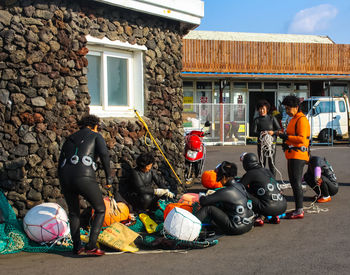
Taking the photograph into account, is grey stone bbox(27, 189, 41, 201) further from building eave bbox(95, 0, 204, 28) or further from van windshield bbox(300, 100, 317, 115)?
van windshield bbox(300, 100, 317, 115)

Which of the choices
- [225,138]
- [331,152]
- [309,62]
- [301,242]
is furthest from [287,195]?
[309,62]

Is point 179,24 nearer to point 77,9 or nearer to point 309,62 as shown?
point 77,9

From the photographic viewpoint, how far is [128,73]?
8.44 m

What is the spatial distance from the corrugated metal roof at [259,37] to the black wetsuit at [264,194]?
20.5 meters

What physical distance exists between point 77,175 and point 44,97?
2.25m

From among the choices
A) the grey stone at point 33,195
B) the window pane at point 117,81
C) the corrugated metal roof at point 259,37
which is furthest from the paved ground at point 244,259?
the corrugated metal roof at point 259,37

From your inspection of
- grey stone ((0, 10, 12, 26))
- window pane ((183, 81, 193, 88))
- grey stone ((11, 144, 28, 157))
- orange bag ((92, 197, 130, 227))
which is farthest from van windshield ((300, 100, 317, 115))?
grey stone ((0, 10, 12, 26))

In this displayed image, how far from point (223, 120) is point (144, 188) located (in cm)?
1295

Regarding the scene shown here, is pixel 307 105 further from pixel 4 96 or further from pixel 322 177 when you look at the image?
pixel 4 96

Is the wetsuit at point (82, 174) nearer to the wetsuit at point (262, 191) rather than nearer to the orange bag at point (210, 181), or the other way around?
the wetsuit at point (262, 191)

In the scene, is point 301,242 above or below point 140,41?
below

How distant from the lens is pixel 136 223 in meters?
6.67

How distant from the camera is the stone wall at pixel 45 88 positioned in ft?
20.9

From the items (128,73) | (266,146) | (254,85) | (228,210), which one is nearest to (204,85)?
(254,85)
